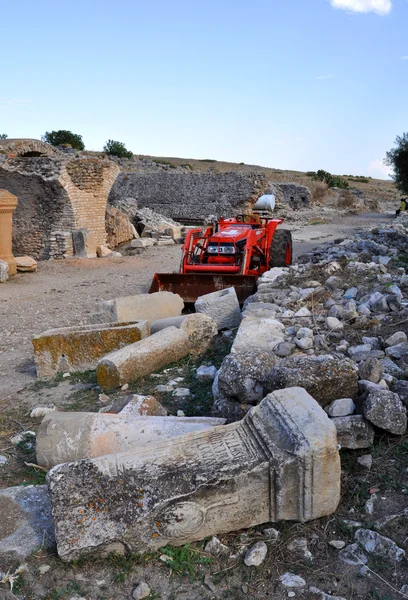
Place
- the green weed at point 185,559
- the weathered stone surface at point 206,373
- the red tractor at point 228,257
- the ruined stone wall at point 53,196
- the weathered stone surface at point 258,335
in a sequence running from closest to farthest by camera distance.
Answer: the green weed at point 185,559
the weathered stone surface at point 258,335
the weathered stone surface at point 206,373
the red tractor at point 228,257
the ruined stone wall at point 53,196

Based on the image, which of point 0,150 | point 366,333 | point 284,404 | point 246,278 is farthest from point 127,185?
point 284,404

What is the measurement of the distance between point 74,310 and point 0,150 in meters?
10.5

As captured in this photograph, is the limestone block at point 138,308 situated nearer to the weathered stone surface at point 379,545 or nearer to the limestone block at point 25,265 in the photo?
the weathered stone surface at point 379,545

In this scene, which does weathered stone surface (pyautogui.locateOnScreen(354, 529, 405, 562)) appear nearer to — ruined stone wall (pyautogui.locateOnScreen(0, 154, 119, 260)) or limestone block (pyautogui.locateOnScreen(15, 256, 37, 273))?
limestone block (pyautogui.locateOnScreen(15, 256, 37, 273))

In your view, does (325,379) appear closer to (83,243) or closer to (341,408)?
(341,408)

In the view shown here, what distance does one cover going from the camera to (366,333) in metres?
4.95

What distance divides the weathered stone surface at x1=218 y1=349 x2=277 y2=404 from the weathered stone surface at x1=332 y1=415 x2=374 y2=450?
0.71 m

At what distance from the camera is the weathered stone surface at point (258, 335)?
15.7ft

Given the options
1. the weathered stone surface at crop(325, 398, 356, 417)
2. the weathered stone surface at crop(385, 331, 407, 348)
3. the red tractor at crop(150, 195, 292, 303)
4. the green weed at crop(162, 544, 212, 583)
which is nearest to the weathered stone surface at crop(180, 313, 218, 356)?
the weathered stone surface at crop(385, 331, 407, 348)

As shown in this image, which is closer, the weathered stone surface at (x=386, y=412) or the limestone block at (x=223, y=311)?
the weathered stone surface at (x=386, y=412)

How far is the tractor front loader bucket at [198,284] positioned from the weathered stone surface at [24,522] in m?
5.19

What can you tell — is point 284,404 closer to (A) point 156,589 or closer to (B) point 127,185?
(A) point 156,589

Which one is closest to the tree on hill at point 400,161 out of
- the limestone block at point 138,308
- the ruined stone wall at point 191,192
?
the ruined stone wall at point 191,192

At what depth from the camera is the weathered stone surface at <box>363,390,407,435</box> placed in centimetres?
329
